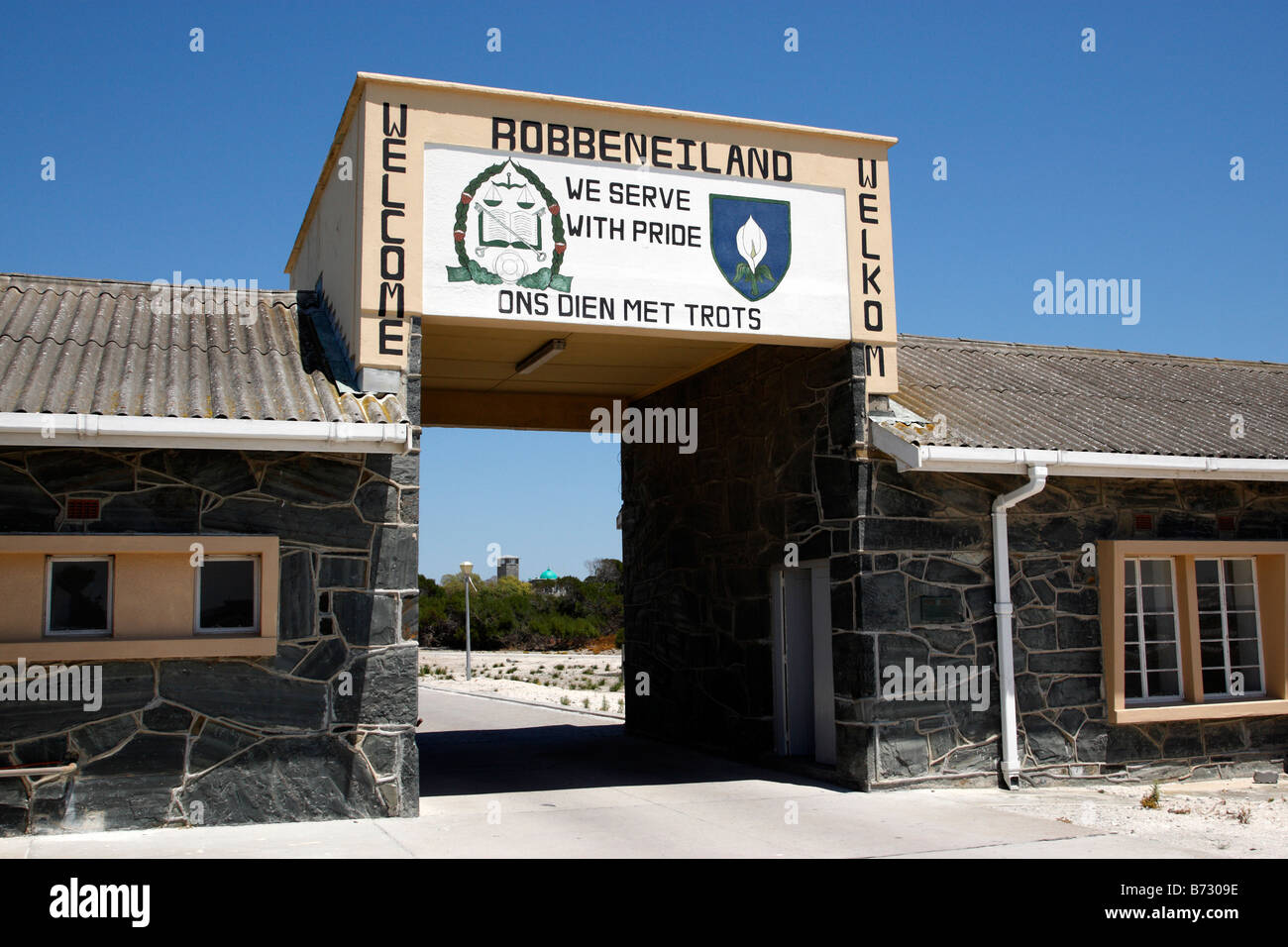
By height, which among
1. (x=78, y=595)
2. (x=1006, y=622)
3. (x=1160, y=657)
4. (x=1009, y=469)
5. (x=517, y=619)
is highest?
(x=1009, y=469)

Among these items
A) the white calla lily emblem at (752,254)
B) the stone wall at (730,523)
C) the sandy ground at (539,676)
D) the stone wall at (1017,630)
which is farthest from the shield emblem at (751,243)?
the sandy ground at (539,676)

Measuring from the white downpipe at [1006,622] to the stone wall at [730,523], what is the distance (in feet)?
4.73

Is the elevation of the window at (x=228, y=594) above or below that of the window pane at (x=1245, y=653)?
above

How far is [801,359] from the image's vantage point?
11.3 metres

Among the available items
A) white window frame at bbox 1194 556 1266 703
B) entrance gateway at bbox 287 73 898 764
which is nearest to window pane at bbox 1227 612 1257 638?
white window frame at bbox 1194 556 1266 703

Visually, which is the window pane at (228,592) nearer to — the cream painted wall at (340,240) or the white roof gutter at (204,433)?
the white roof gutter at (204,433)

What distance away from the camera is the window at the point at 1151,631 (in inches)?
445

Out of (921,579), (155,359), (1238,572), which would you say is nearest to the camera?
(155,359)

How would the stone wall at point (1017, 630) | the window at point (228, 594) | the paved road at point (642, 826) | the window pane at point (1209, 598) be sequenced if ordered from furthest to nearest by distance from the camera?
the window pane at point (1209, 598) → the stone wall at point (1017, 630) → the window at point (228, 594) → the paved road at point (642, 826)

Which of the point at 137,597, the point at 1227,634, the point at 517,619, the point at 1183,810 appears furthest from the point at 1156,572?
the point at 517,619

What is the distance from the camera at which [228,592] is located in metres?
8.73

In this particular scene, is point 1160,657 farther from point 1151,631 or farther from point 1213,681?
point 1213,681

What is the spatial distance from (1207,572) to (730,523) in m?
4.91
